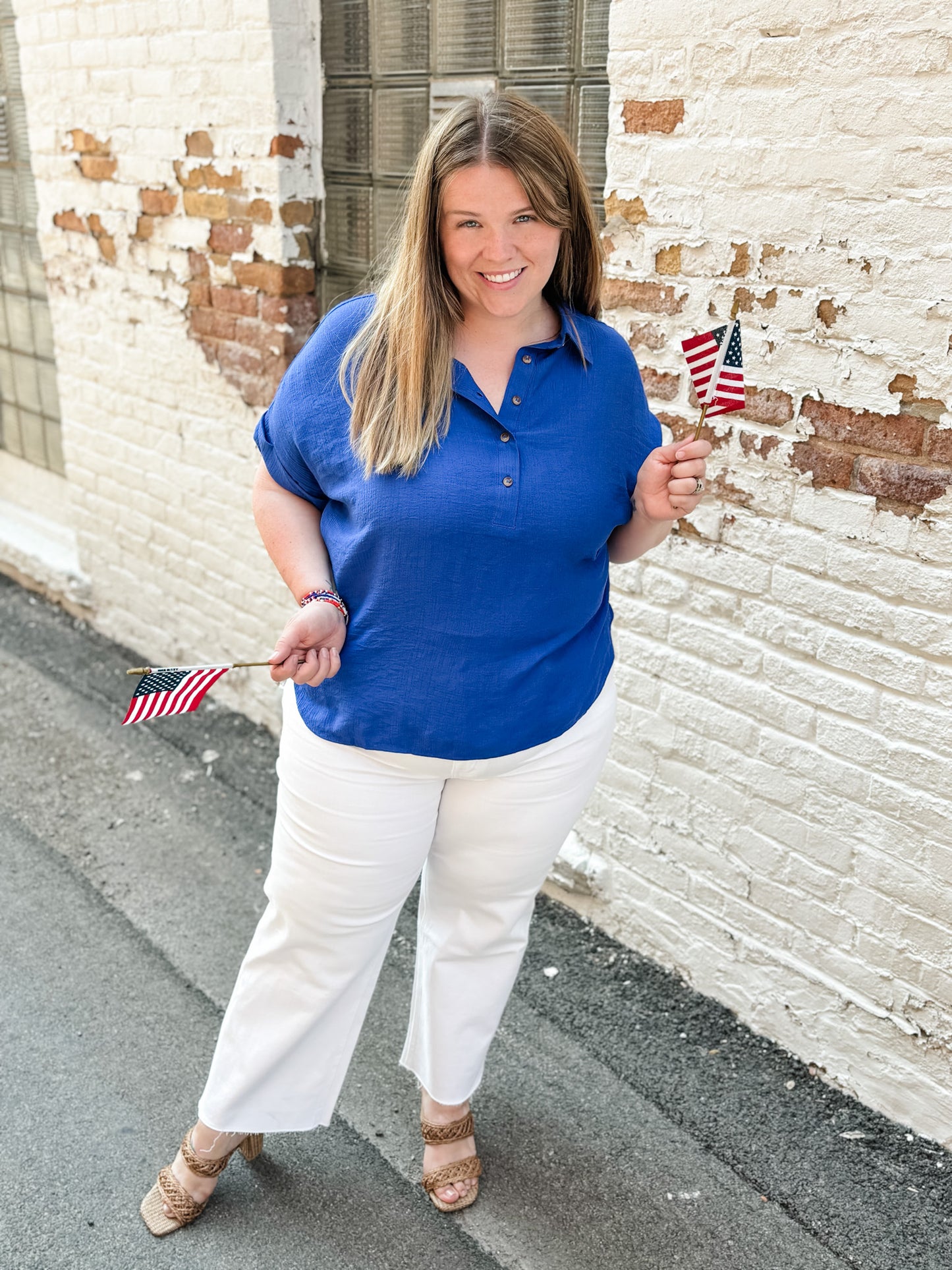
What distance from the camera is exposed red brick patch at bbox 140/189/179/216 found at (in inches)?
150

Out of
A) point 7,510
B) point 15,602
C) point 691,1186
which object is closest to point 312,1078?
point 691,1186

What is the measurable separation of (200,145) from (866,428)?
7.93 feet

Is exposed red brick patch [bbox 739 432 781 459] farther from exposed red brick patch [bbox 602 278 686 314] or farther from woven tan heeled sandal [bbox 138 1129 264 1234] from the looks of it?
woven tan heeled sandal [bbox 138 1129 264 1234]

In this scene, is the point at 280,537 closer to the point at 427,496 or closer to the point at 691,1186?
the point at 427,496

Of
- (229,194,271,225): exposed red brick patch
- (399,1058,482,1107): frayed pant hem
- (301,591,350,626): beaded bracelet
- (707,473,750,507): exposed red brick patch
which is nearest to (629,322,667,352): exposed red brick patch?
(707,473,750,507): exposed red brick patch

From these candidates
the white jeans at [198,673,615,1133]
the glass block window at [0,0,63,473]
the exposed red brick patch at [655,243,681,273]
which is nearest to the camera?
the white jeans at [198,673,615,1133]

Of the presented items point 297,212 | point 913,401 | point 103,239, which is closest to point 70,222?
point 103,239

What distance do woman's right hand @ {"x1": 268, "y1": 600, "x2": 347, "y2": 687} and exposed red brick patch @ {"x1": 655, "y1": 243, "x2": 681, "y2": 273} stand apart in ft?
3.92

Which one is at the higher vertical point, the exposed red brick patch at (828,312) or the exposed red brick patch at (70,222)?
the exposed red brick patch at (70,222)

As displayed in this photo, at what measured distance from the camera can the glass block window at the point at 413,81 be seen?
9.19 ft

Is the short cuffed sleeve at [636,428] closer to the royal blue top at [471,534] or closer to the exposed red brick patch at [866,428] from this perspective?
the royal blue top at [471,534]

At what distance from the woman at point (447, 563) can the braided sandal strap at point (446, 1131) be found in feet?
1.12

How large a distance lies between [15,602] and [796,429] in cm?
406

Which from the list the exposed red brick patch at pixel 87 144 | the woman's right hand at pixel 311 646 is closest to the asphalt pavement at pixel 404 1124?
the woman's right hand at pixel 311 646
